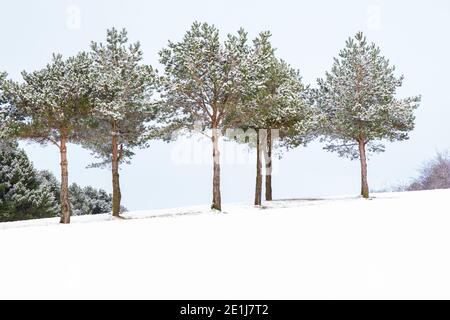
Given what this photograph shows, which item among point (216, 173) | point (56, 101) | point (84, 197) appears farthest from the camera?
point (84, 197)

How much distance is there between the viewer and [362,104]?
40.7 meters

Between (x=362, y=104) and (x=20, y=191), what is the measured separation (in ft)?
122

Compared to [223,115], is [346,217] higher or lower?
lower

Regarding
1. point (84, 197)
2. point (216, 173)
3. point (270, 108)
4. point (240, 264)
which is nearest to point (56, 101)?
point (216, 173)

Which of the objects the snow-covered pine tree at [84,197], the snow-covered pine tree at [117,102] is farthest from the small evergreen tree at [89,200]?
the snow-covered pine tree at [117,102]

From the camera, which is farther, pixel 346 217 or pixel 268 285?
pixel 346 217

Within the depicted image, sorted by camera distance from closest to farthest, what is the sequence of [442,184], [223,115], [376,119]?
1. [223,115]
2. [376,119]
3. [442,184]

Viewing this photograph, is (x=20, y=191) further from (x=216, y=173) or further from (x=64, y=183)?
(x=216, y=173)

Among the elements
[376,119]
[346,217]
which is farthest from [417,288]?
[376,119]

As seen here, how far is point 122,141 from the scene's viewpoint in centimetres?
3528

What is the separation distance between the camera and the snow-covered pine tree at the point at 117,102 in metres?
32.5

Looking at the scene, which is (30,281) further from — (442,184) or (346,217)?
(442,184)

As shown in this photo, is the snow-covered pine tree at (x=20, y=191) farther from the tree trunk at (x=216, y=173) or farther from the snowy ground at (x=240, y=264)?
the snowy ground at (x=240, y=264)

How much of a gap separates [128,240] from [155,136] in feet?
61.5
